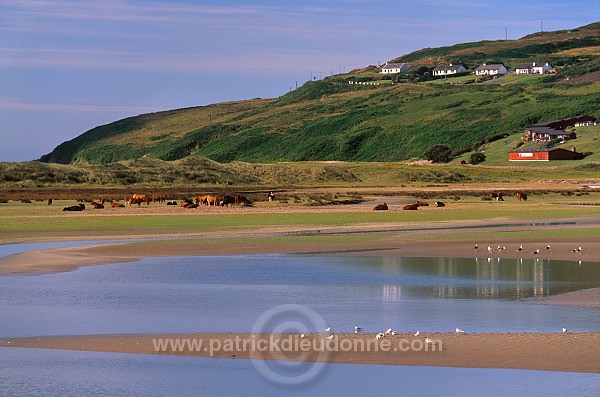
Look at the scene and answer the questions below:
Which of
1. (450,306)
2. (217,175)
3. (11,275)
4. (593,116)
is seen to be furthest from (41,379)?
(593,116)

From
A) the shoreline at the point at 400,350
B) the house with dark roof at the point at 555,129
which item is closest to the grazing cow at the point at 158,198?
the shoreline at the point at 400,350

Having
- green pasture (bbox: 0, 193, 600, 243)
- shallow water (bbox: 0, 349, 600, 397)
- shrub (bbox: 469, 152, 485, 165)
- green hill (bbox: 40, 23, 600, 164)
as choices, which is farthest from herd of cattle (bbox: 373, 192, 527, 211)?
green hill (bbox: 40, 23, 600, 164)

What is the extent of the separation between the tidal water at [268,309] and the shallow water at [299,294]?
3 centimetres

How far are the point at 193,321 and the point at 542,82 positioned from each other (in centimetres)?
17925

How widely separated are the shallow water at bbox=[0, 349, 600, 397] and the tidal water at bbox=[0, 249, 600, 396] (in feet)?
0.08

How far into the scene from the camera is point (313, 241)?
33750 millimetres

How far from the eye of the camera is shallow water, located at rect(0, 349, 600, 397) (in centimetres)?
1218

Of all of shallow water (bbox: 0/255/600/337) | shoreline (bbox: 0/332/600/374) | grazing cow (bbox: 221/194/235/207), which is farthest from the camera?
grazing cow (bbox: 221/194/235/207)

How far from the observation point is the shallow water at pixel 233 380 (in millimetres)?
12180

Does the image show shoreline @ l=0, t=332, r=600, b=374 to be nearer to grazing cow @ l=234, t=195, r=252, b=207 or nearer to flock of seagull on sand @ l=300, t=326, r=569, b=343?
flock of seagull on sand @ l=300, t=326, r=569, b=343

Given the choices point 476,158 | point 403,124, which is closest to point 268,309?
point 476,158

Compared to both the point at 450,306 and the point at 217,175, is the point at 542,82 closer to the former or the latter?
the point at 217,175

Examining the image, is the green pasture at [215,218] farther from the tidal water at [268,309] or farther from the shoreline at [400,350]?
the shoreline at [400,350]

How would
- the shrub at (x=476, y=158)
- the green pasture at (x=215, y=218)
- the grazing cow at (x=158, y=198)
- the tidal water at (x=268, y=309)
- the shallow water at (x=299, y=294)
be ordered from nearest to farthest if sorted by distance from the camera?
the tidal water at (x=268, y=309), the shallow water at (x=299, y=294), the green pasture at (x=215, y=218), the grazing cow at (x=158, y=198), the shrub at (x=476, y=158)
